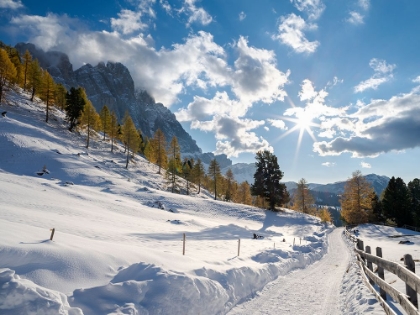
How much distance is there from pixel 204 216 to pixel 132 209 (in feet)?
44.7

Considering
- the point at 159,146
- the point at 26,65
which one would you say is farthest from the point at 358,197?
the point at 26,65

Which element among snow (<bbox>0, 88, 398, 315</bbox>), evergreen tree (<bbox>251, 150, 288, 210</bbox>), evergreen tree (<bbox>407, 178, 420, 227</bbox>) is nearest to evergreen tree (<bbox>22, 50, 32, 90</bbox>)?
snow (<bbox>0, 88, 398, 315</bbox>)

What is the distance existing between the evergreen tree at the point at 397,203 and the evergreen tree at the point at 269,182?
23.3m

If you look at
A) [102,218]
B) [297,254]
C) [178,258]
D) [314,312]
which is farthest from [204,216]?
[314,312]

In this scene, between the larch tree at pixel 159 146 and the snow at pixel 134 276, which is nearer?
the snow at pixel 134 276

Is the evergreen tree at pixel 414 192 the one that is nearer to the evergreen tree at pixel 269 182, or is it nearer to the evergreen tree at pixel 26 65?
the evergreen tree at pixel 269 182

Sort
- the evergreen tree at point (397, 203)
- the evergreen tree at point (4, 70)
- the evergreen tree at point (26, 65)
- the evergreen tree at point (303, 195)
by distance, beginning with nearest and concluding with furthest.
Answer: the evergreen tree at point (4, 70), the evergreen tree at point (397, 203), the evergreen tree at point (26, 65), the evergreen tree at point (303, 195)

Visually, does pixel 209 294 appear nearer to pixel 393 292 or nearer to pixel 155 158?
pixel 393 292

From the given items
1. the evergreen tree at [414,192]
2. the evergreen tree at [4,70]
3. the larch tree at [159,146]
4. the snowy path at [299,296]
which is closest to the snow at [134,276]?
the snowy path at [299,296]

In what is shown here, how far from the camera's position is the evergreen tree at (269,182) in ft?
166

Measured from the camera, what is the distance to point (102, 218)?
69.4 ft

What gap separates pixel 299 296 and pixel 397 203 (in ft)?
186

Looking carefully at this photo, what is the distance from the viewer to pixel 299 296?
920 cm

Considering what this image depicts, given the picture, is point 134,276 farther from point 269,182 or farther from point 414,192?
point 414,192
